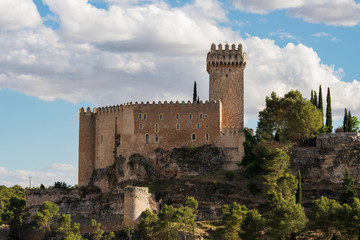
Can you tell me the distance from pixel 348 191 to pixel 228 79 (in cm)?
2349

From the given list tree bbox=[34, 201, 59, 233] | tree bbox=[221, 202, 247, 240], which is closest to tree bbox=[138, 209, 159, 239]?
tree bbox=[221, 202, 247, 240]

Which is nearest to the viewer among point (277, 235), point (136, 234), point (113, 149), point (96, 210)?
point (277, 235)

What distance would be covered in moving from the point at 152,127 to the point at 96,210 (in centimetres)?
1193

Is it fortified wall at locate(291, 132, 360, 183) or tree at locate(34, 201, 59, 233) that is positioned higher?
fortified wall at locate(291, 132, 360, 183)

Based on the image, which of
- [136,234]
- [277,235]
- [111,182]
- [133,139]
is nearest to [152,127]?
[133,139]

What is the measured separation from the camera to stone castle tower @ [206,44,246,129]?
289 feet

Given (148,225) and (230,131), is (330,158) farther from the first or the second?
(148,225)

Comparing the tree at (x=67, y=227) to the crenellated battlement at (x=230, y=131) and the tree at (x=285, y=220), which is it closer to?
the tree at (x=285, y=220)

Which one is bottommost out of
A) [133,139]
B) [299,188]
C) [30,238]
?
[30,238]

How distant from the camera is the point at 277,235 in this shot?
218ft

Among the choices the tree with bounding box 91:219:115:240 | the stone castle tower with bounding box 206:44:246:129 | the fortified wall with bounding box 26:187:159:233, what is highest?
the stone castle tower with bounding box 206:44:246:129

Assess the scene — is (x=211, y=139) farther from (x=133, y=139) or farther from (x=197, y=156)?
(x=133, y=139)

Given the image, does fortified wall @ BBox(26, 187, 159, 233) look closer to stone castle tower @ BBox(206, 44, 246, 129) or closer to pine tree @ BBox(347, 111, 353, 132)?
stone castle tower @ BBox(206, 44, 246, 129)

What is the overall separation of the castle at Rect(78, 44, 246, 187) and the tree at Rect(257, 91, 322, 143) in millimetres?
2966
